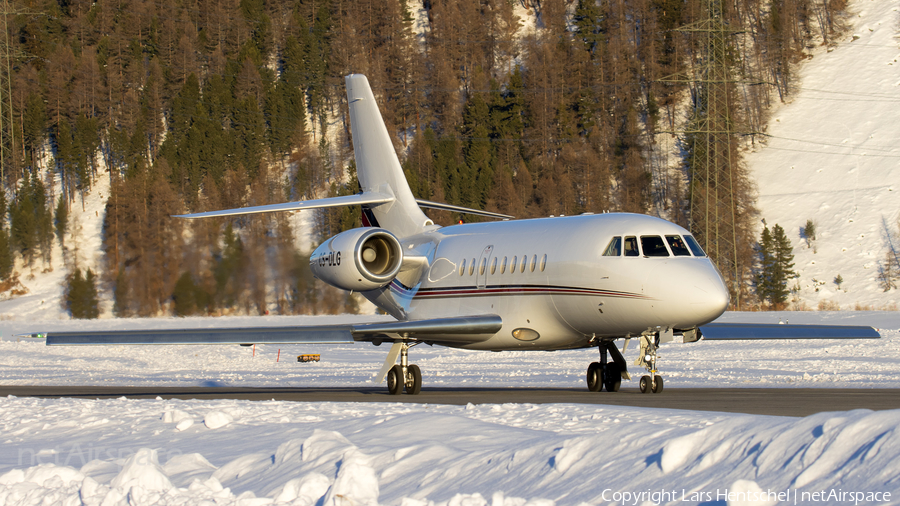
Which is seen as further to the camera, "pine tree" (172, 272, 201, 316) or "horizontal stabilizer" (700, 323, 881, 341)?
"pine tree" (172, 272, 201, 316)

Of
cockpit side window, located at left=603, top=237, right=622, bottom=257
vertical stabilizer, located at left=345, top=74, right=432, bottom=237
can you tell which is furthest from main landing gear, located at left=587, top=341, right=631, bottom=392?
vertical stabilizer, located at left=345, top=74, right=432, bottom=237

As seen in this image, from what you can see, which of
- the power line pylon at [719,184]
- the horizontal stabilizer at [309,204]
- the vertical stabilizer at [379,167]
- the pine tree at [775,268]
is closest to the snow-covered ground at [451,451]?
the vertical stabilizer at [379,167]

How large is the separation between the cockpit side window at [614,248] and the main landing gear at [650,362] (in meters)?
1.56

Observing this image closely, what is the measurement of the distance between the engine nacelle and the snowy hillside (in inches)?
1856

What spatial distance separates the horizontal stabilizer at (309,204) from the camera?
20.5 metres

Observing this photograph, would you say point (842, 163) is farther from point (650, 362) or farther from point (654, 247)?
point (654, 247)

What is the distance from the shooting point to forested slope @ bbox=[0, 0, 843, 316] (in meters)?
79.2

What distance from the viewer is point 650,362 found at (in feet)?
58.1

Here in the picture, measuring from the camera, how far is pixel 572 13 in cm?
10912

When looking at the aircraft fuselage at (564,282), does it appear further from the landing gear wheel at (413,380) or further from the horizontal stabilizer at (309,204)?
the horizontal stabilizer at (309,204)

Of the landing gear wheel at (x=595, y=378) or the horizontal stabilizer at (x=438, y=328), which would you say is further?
the landing gear wheel at (x=595, y=378)

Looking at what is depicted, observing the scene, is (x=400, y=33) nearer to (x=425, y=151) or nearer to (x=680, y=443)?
(x=425, y=151)

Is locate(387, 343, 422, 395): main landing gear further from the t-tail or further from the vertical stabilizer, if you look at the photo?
the vertical stabilizer

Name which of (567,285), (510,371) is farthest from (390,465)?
(510,371)
